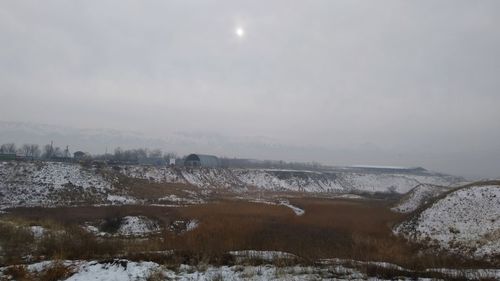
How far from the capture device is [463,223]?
2489 cm

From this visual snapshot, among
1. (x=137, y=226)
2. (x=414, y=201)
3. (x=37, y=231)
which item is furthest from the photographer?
(x=414, y=201)

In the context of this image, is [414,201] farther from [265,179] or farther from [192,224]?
[265,179]

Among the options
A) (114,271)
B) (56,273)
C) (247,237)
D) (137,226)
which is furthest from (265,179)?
(56,273)

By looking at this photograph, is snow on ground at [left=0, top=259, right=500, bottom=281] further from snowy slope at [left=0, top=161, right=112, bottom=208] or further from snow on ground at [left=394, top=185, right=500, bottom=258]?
snowy slope at [left=0, top=161, right=112, bottom=208]

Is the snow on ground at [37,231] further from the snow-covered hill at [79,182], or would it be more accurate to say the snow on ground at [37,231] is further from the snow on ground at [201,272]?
the snow-covered hill at [79,182]

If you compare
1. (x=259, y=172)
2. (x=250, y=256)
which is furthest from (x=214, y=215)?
(x=259, y=172)

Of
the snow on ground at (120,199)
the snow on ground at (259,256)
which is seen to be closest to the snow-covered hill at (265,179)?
the snow on ground at (120,199)

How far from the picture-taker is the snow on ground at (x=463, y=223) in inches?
842

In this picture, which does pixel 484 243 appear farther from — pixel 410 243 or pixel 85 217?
pixel 85 217

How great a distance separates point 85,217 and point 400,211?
119ft

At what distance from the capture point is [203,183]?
261ft

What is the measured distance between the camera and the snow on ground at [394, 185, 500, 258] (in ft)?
70.2

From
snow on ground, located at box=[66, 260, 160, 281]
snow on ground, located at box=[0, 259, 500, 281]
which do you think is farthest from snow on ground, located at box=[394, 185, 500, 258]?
snow on ground, located at box=[66, 260, 160, 281]

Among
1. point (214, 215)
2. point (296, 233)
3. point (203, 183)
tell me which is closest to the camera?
point (296, 233)
